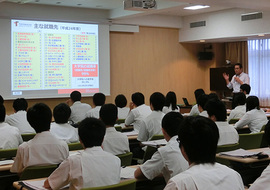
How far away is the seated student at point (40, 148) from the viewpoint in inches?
133

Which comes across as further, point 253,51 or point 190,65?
point 190,65

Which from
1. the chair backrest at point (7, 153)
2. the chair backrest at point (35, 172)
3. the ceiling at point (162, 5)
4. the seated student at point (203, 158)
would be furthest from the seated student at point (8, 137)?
the ceiling at point (162, 5)

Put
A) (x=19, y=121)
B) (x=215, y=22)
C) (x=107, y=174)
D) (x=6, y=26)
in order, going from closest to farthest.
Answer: (x=107, y=174) < (x=19, y=121) < (x=6, y=26) < (x=215, y=22)

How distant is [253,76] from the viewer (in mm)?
11461

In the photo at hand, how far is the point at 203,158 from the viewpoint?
192 centimetres

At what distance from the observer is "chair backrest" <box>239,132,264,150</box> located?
15.8 feet

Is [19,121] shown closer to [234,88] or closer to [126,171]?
[126,171]

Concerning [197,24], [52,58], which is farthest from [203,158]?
[197,24]

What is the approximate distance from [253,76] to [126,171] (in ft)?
29.3

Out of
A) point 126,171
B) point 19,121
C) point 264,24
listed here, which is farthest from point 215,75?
point 126,171

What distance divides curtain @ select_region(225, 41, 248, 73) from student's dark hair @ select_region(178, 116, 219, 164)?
32.8 ft

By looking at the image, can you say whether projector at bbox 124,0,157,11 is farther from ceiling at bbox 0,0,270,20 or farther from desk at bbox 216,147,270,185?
desk at bbox 216,147,270,185

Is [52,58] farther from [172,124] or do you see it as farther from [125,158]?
[172,124]

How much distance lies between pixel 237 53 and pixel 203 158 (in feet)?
33.8
